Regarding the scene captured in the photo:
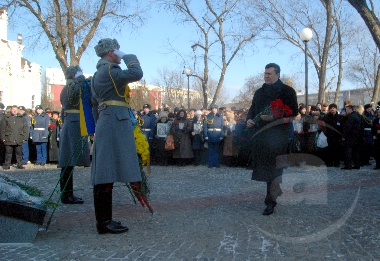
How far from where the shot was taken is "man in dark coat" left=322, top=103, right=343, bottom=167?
12883 mm

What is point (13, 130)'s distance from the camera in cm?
1344

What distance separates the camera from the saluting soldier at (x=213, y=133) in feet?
43.5

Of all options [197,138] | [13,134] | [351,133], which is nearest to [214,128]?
[197,138]

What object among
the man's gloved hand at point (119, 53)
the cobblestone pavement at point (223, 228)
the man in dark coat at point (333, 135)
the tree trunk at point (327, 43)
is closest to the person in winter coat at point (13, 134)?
the cobblestone pavement at point (223, 228)

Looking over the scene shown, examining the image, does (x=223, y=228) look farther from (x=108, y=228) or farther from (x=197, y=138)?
(x=197, y=138)

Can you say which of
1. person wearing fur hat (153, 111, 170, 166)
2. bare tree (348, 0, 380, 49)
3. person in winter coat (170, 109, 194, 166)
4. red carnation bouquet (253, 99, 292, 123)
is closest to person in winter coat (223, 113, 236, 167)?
person in winter coat (170, 109, 194, 166)

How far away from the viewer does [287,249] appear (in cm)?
434

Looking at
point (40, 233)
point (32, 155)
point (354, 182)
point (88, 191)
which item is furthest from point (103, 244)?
point (32, 155)

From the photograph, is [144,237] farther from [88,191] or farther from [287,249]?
[88,191]

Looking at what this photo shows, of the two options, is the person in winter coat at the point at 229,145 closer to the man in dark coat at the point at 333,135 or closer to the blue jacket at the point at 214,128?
the blue jacket at the point at 214,128

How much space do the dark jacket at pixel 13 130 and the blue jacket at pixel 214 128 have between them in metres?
5.51

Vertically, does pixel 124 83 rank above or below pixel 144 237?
above

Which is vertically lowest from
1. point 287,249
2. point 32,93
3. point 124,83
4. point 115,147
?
point 287,249

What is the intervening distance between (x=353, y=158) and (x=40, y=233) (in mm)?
10242
